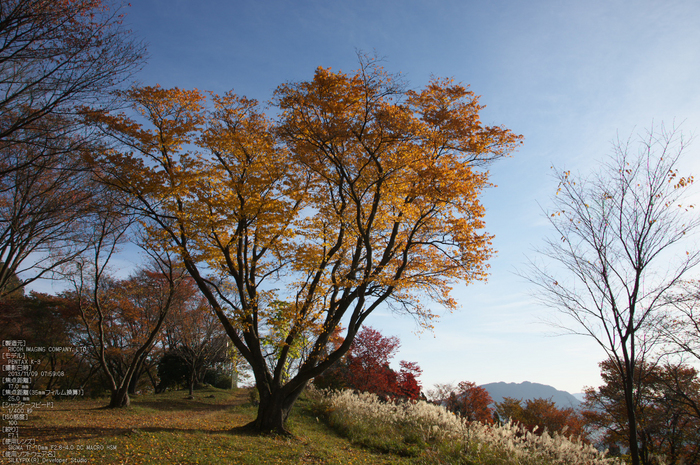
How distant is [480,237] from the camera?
26.1ft

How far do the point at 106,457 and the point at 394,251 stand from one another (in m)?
7.05

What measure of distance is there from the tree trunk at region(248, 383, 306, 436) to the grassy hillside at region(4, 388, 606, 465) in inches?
16.0

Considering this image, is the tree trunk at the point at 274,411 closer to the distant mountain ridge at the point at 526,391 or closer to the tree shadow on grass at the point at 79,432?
the tree shadow on grass at the point at 79,432

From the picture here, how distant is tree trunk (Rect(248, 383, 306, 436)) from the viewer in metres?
8.27

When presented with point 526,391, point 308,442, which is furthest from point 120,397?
point 526,391

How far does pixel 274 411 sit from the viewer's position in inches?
331

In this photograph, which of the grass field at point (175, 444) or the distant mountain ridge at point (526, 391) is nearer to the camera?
the grass field at point (175, 444)

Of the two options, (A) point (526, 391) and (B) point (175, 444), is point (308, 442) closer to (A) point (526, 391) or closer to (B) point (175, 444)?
(B) point (175, 444)

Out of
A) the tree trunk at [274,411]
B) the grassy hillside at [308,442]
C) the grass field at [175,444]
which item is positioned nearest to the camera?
the grass field at [175,444]

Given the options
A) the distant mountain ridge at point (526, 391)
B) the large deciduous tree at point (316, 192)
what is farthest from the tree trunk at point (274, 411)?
the distant mountain ridge at point (526, 391)

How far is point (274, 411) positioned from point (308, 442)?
1165mm

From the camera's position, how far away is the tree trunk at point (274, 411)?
8.27 meters

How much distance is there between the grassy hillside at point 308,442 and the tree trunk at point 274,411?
41cm

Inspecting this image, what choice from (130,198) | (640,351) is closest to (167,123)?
(130,198)
